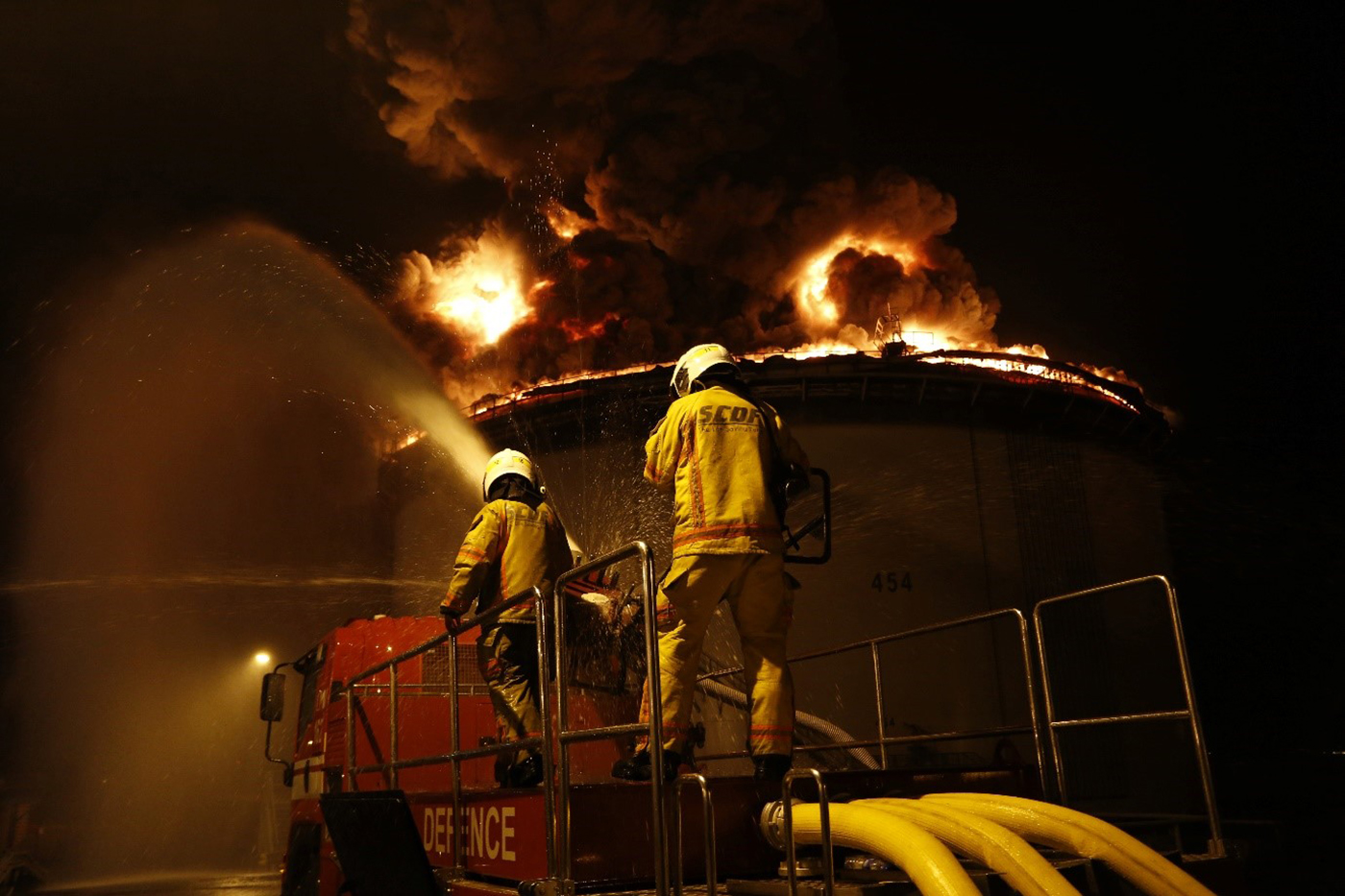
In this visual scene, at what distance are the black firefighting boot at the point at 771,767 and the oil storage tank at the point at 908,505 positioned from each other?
959cm

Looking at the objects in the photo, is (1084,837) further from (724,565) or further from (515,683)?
(515,683)

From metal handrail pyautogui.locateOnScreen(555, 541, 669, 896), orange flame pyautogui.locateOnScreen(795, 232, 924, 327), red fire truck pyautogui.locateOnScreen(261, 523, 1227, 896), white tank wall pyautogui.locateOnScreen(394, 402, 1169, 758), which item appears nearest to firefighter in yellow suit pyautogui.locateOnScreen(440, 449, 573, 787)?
red fire truck pyautogui.locateOnScreen(261, 523, 1227, 896)

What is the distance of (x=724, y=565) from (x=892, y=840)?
1.32 meters

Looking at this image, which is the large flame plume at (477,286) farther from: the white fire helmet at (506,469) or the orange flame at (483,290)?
the white fire helmet at (506,469)

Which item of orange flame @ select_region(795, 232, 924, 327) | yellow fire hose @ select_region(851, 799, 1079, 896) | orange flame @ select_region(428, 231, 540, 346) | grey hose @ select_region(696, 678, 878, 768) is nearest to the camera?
yellow fire hose @ select_region(851, 799, 1079, 896)

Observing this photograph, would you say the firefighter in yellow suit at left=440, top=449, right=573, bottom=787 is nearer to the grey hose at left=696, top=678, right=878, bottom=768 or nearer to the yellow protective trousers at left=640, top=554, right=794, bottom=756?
the yellow protective trousers at left=640, top=554, right=794, bottom=756

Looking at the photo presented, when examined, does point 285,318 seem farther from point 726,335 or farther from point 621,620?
point 621,620

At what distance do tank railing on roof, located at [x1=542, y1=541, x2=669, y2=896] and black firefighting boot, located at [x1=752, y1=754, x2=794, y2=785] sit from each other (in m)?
0.49

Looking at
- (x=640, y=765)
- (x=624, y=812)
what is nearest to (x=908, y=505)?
(x=640, y=765)

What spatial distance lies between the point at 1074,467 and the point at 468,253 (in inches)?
667

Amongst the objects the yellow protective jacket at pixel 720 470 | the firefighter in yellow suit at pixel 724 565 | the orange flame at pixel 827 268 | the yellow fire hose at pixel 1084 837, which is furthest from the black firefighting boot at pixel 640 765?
the orange flame at pixel 827 268

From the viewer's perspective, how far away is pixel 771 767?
3977 millimetres

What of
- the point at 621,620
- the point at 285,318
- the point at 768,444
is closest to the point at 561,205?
the point at 285,318

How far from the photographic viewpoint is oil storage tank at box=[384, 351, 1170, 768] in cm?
1470
